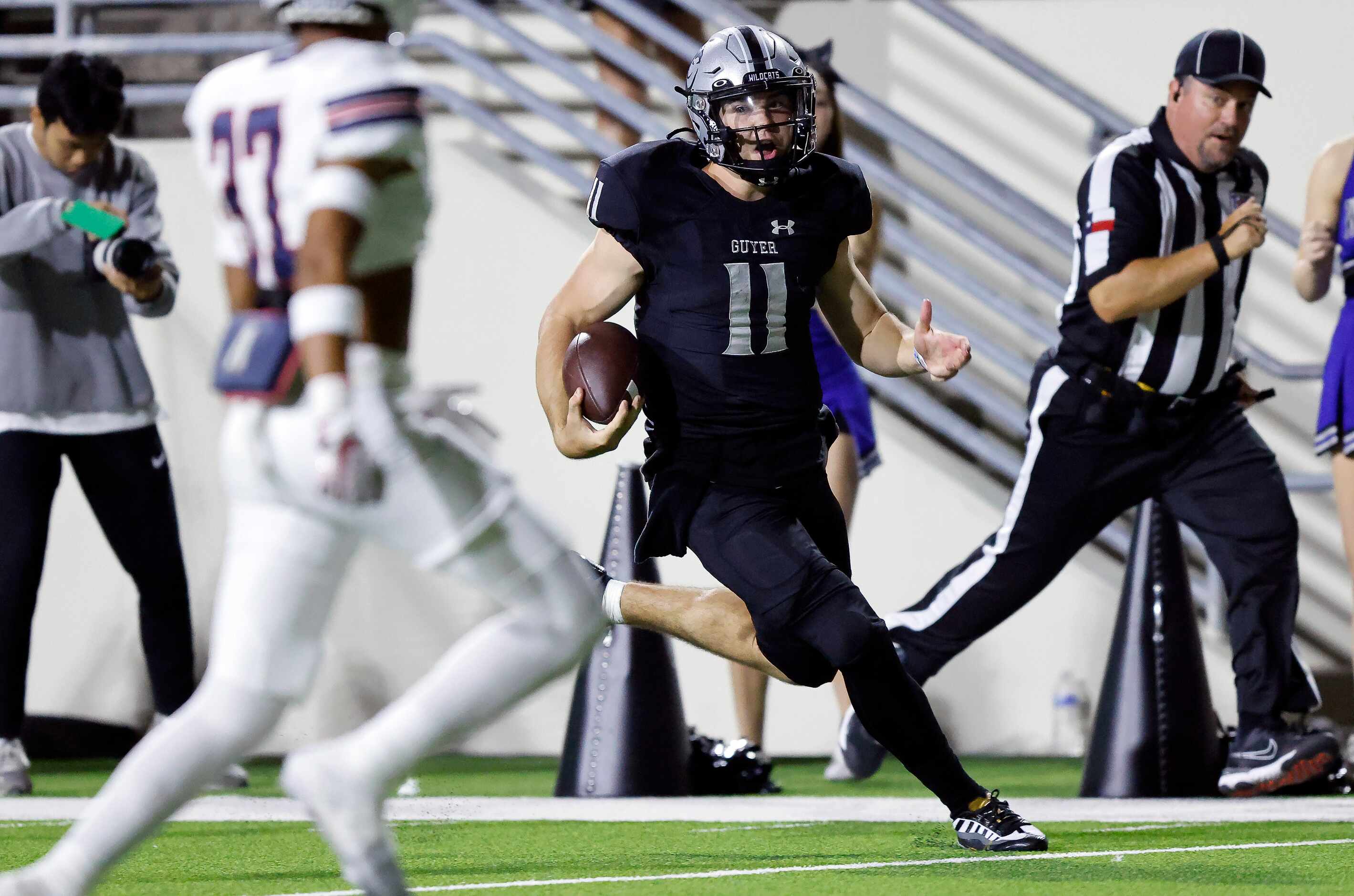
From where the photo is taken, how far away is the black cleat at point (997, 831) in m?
3.75

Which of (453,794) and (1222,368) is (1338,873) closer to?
(1222,368)

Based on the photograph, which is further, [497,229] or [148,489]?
[497,229]

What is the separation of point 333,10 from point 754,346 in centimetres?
131

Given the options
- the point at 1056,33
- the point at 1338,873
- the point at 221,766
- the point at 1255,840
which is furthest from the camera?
the point at 1056,33

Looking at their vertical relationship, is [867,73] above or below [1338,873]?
Result: above

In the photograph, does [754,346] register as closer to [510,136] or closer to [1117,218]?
[1117,218]

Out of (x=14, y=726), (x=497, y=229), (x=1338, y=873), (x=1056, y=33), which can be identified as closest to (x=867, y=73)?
(x=1056, y=33)

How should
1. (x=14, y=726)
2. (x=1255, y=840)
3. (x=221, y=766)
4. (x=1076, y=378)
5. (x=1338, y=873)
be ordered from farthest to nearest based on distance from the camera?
(x=14, y=726) < (x=1076, y=378) < (x=1255, y=840) < (x=1338, y=873) < (x=221, y=766)

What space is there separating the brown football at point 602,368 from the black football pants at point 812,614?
1.08 feet

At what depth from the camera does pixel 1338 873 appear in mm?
3438

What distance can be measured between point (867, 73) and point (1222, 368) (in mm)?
2689


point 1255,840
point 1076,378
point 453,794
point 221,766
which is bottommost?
point 453,794

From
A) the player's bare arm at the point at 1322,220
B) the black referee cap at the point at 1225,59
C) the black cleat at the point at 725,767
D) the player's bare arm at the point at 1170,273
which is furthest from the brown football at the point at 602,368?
the player's bare arm at the point at 1322,220

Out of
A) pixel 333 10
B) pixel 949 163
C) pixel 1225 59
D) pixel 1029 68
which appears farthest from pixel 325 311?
pixel 1029 68
